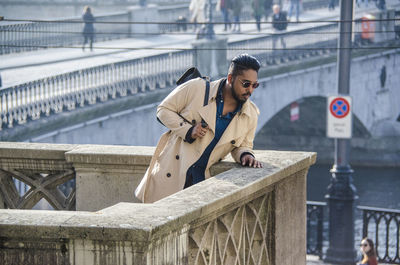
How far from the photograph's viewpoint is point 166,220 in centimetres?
362

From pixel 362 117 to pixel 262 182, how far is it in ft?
123

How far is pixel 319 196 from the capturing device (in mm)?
31625

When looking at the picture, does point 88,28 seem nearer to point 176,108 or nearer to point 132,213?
point 176,108

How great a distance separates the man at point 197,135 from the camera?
5.10 meters

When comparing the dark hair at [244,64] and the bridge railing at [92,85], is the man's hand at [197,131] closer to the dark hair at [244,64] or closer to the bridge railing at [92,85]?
the dark hair at [244,64]

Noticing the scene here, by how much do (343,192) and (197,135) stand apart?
10.9m

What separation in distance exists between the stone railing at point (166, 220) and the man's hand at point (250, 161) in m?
0.04

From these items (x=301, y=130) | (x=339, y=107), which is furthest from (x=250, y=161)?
(x=301, y=130)

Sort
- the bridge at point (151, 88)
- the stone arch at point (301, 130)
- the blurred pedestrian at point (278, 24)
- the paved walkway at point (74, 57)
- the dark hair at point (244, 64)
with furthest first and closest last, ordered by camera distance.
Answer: the stone arch at point (301, 130) → the blurred pedestrian at point (278, 24) → the paved walkway at point (74, 57) → the bridge at point (151, 88) → the dark hair at point (244, 64)

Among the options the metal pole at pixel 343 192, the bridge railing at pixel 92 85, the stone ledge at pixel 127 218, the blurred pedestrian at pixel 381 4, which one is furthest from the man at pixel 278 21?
the stone ledge at pixel 127 218

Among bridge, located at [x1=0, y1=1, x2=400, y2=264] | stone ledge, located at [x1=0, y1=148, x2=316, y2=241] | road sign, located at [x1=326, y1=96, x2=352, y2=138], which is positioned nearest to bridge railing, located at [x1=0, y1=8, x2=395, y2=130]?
road sign, located at [x1=326, y1=96, x2=352, y2=138]

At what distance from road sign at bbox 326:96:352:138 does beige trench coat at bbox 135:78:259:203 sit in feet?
35.8

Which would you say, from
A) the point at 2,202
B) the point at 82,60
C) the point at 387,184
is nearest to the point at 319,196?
the point at 387,184

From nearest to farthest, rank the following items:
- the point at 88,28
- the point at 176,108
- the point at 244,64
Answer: the point at 244,64 < the point at 176,108 < the point at 88,28
